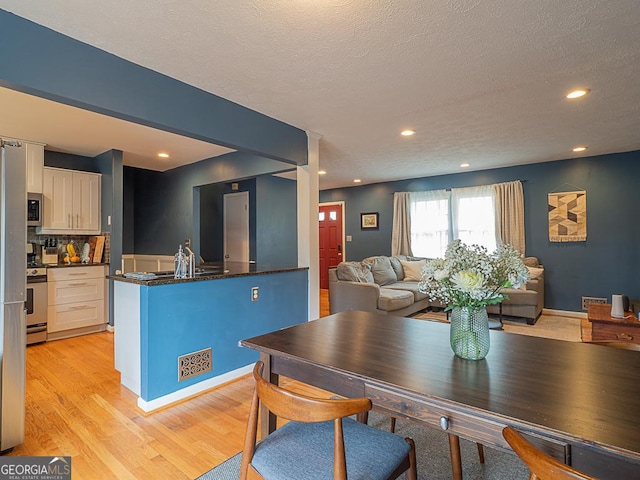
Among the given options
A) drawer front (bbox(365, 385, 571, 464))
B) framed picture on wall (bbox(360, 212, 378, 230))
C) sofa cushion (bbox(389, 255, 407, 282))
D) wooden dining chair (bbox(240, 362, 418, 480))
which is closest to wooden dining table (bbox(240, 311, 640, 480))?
drawer front (bbox(365, 385, 571, 464))

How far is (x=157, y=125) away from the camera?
2393mm

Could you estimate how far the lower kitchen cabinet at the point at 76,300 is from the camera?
396cm

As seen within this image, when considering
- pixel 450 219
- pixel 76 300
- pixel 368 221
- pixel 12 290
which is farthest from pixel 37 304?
pixel 450 219

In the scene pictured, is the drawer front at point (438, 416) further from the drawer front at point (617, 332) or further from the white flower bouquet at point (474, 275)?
the drawer front at point (617, 332)

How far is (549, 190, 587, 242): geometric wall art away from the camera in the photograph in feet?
16.8

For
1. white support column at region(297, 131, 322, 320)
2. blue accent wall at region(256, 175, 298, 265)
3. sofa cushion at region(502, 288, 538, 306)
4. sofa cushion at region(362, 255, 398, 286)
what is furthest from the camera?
blue accent wall at region(256, 175, 298, 265)

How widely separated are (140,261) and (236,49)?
16.2 feet

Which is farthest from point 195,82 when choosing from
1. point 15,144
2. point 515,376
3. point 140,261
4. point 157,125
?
point 140,261

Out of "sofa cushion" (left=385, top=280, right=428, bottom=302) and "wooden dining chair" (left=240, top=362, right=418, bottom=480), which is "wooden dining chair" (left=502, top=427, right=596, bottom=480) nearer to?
"wooden dining chair" (left=240, top=362, right=418, bottom=480)

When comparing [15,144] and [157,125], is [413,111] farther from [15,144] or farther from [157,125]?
[15,144]

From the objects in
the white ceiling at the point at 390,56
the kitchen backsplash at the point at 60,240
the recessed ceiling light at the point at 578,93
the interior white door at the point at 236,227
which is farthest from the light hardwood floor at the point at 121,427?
the recessed ceiling light at the point at 578,93

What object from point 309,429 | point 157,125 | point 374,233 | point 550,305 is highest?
point 157,125

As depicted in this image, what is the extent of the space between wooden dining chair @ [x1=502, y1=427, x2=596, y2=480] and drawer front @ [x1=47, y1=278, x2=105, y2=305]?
4.77 meters

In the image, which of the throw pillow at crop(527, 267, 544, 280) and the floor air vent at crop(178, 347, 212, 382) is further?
the throw pillow at crop(527, 267, 544, 280)
